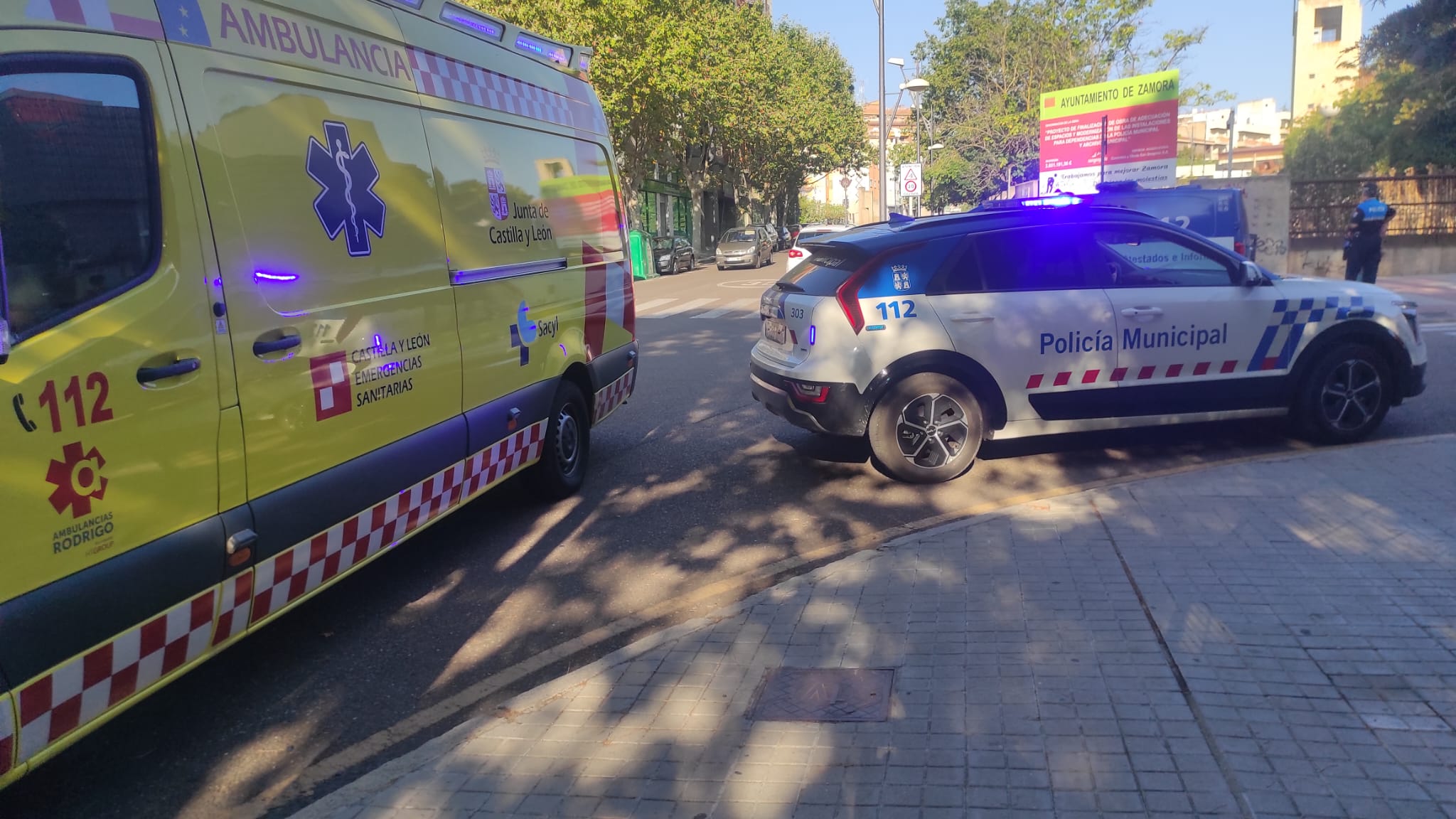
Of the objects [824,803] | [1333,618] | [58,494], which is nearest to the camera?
[58,494]

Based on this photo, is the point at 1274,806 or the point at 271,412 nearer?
the point at 1274,806

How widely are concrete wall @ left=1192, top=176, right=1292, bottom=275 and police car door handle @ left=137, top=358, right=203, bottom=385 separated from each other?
21698 mm

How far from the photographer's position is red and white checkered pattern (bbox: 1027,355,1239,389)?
6.88 metres

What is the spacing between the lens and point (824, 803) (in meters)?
3.16

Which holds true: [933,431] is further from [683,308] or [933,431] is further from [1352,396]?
[683,308]

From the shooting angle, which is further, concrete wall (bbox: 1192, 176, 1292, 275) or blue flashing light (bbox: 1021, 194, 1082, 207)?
concrete wall (bbox: 1192, 176, 1292, 275)

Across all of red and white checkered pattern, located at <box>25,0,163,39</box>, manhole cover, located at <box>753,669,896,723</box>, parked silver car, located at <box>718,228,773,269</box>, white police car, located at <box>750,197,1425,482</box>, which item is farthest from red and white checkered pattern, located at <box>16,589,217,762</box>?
parked silver car, located at <box>718,228,773,269</box>

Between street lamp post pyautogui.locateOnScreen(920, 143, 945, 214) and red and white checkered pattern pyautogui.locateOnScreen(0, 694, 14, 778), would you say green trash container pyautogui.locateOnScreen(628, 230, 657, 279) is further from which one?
red and white checkered pattern pyautogui.locateOnScreen(0, 694, 14, 778)

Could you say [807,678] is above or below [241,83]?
below

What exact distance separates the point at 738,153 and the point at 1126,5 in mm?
25939

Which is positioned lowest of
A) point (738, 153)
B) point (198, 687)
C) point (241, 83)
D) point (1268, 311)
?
point (198, 687)

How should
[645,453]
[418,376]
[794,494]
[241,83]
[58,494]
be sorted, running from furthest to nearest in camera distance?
1. [645,453]
2. [794,494]
3. [418,376]
4. [241,83]
5. [58,494]

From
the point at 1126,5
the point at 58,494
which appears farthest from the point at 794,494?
the point at 1126,5

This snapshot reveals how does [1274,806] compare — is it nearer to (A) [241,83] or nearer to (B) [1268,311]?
(A) [241,83]
